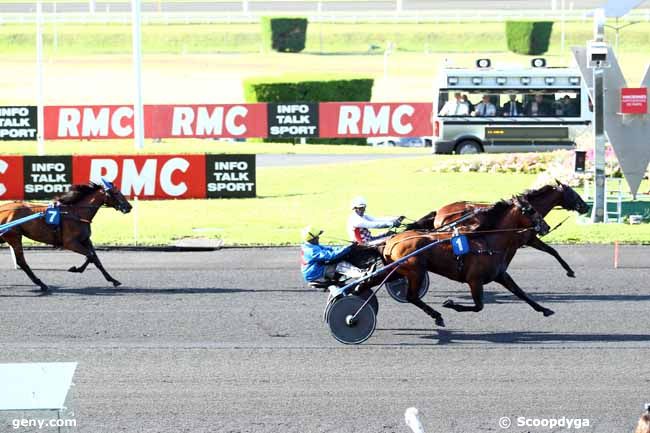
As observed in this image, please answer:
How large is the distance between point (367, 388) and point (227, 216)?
13019mm

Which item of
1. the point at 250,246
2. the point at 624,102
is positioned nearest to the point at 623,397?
the point at 250,246

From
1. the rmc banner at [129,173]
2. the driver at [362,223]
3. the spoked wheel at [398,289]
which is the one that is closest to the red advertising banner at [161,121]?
the rmc banner at [129,173]

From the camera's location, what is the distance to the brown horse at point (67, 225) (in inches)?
632

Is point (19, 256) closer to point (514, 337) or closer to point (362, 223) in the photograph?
point (362, 223)

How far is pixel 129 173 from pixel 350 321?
13.8 metres

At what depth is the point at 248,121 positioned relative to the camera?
37344 millimetres

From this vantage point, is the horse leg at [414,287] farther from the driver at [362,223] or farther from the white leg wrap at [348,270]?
the driver at [362,223]

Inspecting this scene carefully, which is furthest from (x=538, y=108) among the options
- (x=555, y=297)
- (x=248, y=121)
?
(x=555, y=297)

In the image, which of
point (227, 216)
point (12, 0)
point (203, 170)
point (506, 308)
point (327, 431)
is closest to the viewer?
point (327, 431)

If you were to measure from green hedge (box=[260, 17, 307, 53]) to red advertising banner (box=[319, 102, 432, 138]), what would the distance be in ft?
101

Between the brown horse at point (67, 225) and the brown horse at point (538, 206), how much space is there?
15.1 feet

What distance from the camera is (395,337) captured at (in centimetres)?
1314

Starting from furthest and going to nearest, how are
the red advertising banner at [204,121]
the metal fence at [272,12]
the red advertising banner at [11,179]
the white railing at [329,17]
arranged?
A: the metal fence at [272,12]
the white railing at [329,17]
the red advertising banner at [204,121]
the red advertising banner at [11,179]

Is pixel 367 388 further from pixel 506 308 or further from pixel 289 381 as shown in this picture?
pixel 506 308
